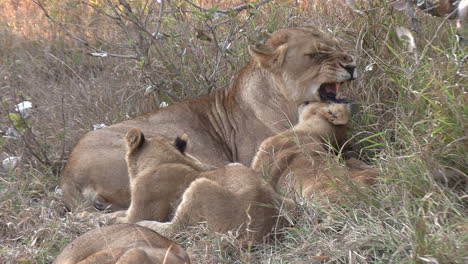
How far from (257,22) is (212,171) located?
9.41ft

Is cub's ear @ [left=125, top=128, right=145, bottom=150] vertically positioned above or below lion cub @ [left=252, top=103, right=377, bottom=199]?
above

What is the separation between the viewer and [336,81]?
550 cm

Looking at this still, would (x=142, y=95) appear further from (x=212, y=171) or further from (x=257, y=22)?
(x=212, y=171)

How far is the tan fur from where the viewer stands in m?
4.01

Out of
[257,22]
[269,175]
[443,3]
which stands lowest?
[269,175]

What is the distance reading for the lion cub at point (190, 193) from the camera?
13.1 feet

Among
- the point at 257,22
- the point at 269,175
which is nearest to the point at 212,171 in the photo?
the point at 269,175

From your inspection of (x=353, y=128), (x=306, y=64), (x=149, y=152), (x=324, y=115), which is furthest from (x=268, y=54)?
(x=149, y=152)

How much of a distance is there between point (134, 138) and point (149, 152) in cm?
11

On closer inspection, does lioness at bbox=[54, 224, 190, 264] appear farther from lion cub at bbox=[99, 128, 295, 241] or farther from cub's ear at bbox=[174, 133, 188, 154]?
cub's ear at bbox=[174, 133, 188, 154]

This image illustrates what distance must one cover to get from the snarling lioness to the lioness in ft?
5.31

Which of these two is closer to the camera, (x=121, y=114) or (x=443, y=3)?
(x=443, y=3)

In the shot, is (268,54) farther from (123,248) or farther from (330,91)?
(123,248)

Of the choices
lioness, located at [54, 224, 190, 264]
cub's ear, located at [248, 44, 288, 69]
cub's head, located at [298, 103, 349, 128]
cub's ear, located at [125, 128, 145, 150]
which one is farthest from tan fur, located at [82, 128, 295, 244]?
cub's ear, located at [248, 44, 288, 69]
